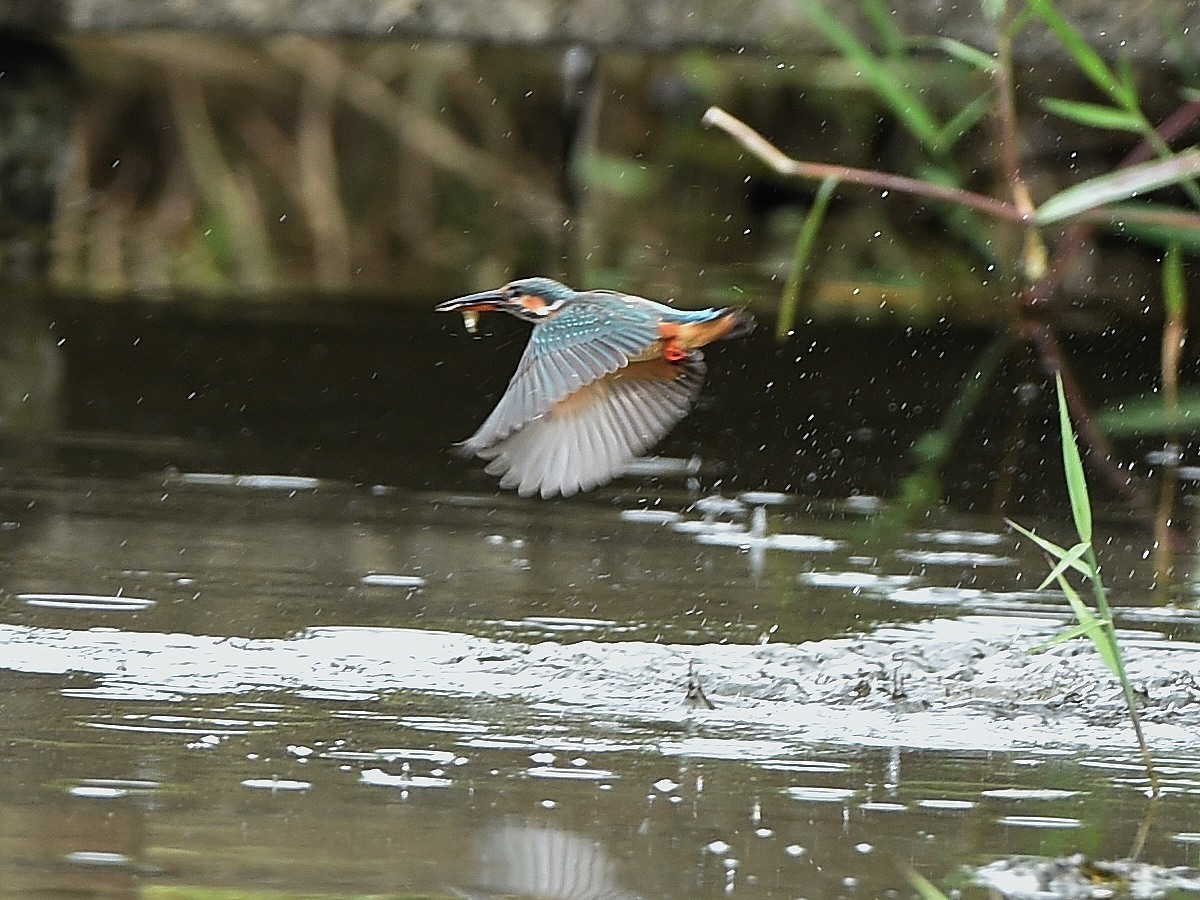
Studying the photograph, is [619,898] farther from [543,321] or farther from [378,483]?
[378,483]

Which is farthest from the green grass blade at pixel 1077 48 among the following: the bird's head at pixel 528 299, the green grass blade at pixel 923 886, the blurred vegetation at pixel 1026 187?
the green grass blade at pixel 923 886

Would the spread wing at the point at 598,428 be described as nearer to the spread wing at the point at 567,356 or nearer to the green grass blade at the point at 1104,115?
the spread wing at the point at 567,356

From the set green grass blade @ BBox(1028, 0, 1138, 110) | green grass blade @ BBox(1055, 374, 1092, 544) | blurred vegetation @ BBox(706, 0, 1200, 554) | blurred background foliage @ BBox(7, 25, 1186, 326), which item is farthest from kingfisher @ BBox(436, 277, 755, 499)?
blurred background foliage @ BBox(7, 25, 1186, 326)

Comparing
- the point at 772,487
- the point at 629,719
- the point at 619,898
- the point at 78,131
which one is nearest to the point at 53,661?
the point at 629,719

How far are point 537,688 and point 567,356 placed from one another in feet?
1.70

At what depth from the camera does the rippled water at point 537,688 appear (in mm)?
2365

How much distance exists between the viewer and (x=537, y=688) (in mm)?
3074

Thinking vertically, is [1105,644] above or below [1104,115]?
below

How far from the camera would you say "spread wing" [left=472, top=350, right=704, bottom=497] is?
355 centimetres

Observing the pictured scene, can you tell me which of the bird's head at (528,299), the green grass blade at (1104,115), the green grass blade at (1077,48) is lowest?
the bird's head at (528,299)

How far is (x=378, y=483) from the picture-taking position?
4.39 meters

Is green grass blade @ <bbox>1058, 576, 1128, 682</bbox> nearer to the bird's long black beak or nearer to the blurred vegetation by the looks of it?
the blurred vegetation

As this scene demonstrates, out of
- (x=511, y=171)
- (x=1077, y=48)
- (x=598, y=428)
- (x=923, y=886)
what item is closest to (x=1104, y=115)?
(x=1077, y=48)

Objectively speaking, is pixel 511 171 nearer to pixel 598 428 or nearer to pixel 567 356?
pixel 598 428
